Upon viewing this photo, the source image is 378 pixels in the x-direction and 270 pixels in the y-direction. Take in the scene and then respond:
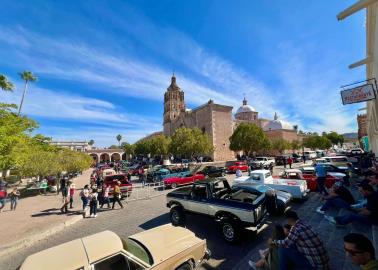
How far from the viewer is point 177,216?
832 centimetres

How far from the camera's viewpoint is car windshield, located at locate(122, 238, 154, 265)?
13.0ft

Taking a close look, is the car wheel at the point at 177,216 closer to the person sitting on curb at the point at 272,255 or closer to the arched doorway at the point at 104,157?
the person sitting on curb at the point at 272,255

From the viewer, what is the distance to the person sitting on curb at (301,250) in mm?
3895

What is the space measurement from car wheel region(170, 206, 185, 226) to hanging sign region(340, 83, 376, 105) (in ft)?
29.5

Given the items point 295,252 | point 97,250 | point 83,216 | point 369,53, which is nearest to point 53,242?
point 83,216

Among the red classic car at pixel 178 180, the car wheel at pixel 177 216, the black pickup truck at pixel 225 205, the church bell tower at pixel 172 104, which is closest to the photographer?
the black pickup truck at pixel 225 205

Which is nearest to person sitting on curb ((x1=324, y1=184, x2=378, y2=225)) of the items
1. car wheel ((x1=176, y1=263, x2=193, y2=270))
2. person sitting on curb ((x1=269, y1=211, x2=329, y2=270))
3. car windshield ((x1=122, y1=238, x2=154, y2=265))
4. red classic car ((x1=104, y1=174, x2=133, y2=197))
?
person sitting on curb ((x1=269, y1=211, x2=329, y2=270))

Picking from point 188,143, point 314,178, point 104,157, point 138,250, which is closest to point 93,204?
point 138,250

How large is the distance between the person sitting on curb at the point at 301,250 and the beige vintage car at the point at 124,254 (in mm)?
1786

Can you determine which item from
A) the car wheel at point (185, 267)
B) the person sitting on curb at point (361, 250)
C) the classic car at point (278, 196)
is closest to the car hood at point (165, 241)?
the car wheel at point (185, 267)

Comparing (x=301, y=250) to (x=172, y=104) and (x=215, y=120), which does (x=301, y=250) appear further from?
(x=172, y=104)

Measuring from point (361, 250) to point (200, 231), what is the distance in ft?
17.8

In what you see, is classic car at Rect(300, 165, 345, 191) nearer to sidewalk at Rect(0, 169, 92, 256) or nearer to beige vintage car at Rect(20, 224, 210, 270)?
beige vintage car at Rect(20, 224, 210, 270)

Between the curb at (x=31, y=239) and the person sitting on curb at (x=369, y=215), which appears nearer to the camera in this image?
the person sitting on curb at (x=369, y=215)
